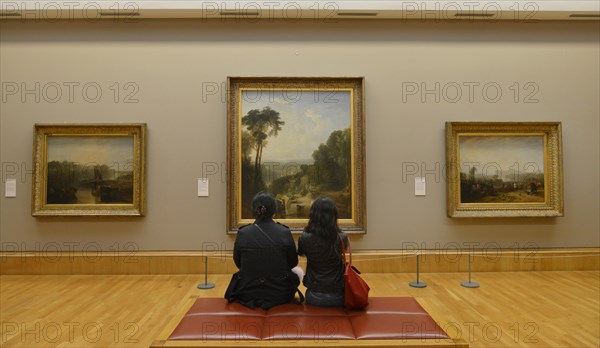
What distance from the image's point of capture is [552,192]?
393 inches

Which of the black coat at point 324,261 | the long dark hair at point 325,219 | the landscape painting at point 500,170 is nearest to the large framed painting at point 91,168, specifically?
the black coat at point 324,261

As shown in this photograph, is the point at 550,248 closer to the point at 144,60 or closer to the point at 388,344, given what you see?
the point at 388,344

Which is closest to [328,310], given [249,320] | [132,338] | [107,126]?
[249,320]

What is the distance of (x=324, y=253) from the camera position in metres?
4.94

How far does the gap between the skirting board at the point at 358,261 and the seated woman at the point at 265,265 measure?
4.76m

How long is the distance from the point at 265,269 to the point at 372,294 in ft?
12.2

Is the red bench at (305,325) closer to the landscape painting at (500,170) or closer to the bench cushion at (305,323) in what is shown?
the bench cushion at (305,323)

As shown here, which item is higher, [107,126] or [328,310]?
[107,126]

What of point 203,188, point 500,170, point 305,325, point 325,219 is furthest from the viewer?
point 500,170

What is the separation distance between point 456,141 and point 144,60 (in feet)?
24.6

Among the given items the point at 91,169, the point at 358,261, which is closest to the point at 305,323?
the point at 358,261

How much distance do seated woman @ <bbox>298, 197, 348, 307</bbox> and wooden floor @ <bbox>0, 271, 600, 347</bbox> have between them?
3.72 feet

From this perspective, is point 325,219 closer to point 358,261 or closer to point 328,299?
point 328,299

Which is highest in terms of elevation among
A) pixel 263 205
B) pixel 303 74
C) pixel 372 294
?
pixel 303 74
